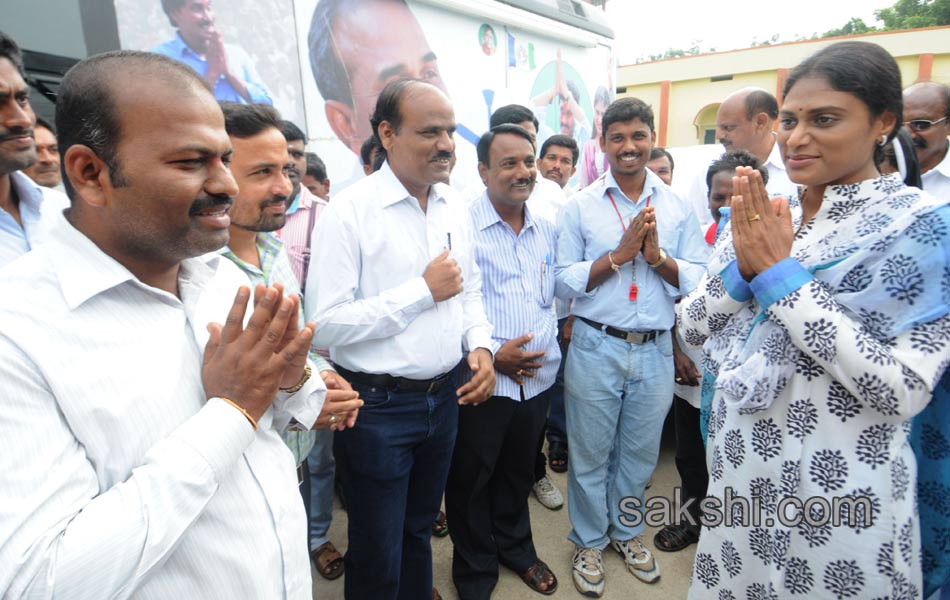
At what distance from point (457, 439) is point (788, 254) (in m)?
1.52

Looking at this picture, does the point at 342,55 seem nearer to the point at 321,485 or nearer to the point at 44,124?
the point at 44,124

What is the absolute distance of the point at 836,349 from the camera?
1.28 meters

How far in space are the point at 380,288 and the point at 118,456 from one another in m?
1.18

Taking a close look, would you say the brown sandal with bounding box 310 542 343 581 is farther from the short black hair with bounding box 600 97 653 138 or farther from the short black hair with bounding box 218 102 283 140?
the short black hair with bounding box 600 97 653 138

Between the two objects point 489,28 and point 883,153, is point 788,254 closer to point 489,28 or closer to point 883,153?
point 883,153

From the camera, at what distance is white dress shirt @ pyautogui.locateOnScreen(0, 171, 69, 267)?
157 centimetres

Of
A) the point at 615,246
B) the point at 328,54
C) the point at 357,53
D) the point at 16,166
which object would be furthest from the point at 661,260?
the point at 357,53

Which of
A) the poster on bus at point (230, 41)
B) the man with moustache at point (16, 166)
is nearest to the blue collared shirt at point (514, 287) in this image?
the man with moustache at point (16, 166)

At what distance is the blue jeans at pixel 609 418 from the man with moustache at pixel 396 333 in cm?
63

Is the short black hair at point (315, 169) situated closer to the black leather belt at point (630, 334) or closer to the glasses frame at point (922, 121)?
the black leather belt at point (630, 334)

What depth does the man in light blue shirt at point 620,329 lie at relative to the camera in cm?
243

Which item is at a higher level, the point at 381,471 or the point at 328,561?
the point at 381,471

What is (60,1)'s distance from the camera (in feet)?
7.90

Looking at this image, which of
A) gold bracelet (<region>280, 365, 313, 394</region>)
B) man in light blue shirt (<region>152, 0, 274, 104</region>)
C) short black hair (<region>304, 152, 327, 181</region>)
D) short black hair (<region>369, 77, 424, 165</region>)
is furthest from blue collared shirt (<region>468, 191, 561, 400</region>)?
man in light blue shirt (<region>152, 0, 274, 104</region>)
